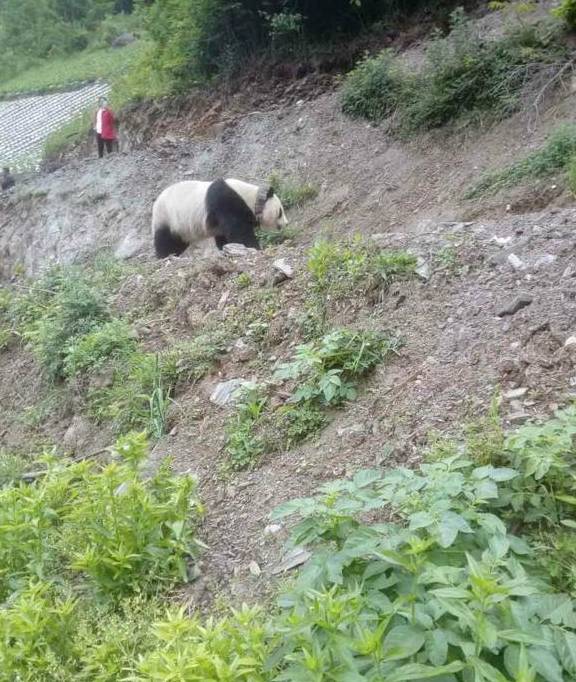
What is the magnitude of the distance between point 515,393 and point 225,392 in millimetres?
2032

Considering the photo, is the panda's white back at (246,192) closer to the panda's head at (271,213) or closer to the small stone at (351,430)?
the panda's head at (271,213)

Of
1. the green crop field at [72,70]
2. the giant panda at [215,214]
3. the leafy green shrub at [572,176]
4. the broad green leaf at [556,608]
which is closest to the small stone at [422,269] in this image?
the leafy green shrub at [572,176]

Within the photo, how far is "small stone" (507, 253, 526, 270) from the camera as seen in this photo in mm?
4660

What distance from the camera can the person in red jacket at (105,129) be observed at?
15484mm

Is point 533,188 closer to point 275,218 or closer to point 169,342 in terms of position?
point 275,218

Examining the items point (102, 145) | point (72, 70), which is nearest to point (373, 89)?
point (102, 145)

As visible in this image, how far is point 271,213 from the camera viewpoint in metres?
9.89

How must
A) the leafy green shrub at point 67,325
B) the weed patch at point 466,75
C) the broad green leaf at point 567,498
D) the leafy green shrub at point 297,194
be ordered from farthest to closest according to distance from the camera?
the leafy green shrub at point 297,194, the weed patch at point 466,75, the leafy green shrub at point 67,325, the broad green leaf at point 567,498

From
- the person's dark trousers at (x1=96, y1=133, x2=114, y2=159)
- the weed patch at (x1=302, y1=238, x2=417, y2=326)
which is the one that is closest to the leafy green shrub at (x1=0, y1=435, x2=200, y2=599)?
the weed patch at (x1=302, y1=238, x2=417, y2=326)

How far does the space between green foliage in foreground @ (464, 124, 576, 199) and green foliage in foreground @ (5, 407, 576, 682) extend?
17.7ft

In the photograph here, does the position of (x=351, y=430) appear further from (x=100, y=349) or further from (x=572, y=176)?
(x=572, y=176)

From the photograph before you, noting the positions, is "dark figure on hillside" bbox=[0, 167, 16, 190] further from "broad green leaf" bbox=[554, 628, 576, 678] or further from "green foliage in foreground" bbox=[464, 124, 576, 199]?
"broad green leaf" bbox=[554, 628, 576, 678]

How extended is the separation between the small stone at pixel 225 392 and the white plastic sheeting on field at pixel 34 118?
14.7m

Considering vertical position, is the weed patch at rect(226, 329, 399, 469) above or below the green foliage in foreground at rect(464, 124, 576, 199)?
above
